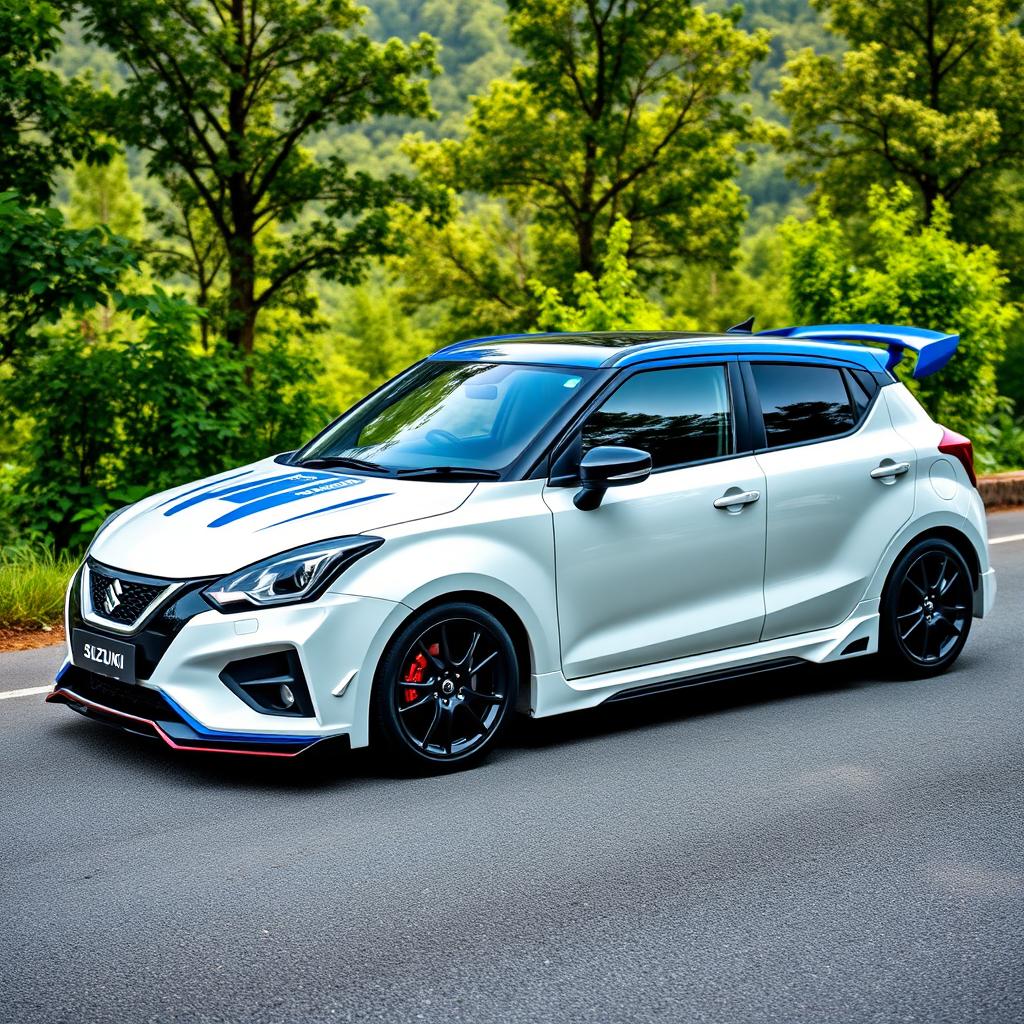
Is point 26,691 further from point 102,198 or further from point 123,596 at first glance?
point 102,198

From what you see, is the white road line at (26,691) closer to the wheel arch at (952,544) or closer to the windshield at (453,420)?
the windshield at (453,420)

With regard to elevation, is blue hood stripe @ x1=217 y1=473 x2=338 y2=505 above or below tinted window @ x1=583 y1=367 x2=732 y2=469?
below

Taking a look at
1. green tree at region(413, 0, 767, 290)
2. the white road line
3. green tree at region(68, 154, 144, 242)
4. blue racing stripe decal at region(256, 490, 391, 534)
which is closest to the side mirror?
blue racing stripe decal at region(256, 490, 391, 534)

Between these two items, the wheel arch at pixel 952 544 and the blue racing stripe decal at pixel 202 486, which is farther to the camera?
the wheel arch at pixel 952 544

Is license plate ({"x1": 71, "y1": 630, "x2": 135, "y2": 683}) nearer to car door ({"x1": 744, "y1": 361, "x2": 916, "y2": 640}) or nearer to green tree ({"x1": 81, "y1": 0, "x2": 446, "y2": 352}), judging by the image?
car door ({"x1": 744, "y1": 361, "x2": 916, "y2": 640})

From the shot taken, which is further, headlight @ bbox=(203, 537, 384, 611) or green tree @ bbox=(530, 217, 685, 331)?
green tree @ bbox=(530, 217, 685, 331)

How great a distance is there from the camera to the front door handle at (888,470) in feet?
24.1

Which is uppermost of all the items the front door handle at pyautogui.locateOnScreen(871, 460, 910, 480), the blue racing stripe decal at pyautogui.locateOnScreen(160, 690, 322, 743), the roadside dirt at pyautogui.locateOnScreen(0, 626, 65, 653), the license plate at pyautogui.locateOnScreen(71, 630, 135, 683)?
the front door handle at pyautogui.locateOnScreen(871, 460, 910, 480)

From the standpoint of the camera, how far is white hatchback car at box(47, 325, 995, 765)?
18.4ft

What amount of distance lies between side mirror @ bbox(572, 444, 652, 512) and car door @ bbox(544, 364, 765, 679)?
6cm

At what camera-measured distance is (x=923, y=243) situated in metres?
17.1

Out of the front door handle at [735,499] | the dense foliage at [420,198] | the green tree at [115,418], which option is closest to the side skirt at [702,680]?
the front door handle at [735,499]

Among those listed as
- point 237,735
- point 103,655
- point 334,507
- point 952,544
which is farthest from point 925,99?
point 237,735

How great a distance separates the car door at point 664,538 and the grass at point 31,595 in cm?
412
